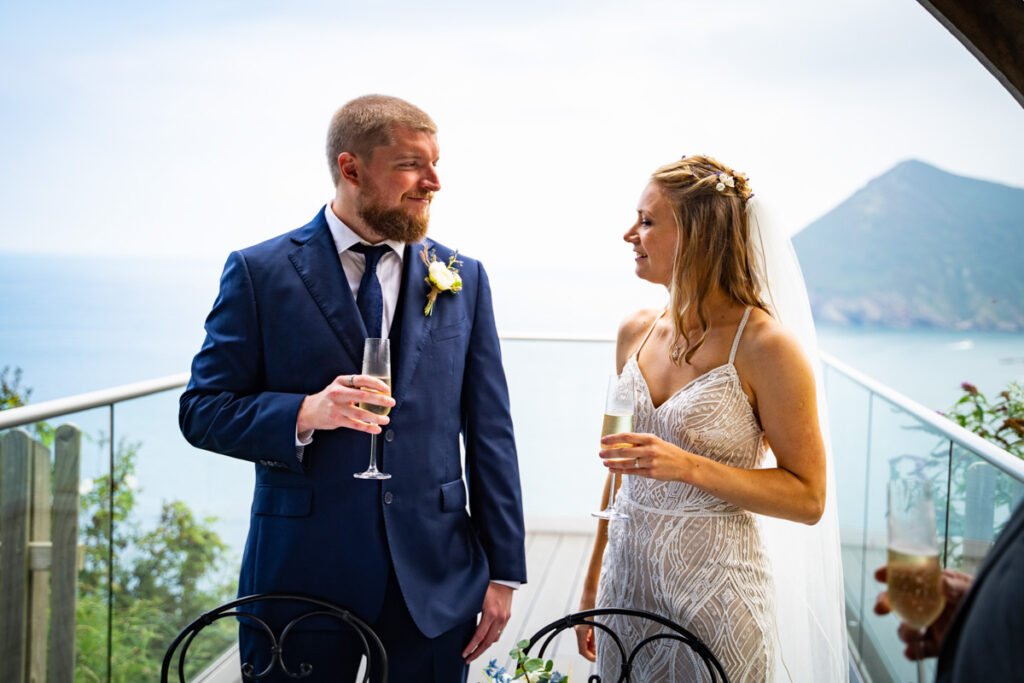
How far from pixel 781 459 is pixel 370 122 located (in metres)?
1.07

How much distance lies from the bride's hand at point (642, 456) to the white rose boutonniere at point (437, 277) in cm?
45

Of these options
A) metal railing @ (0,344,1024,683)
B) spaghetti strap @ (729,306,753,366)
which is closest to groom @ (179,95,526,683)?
spaghetti strap @ (729,306,753,366)

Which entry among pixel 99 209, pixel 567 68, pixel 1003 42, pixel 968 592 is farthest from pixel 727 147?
pixel 968 592

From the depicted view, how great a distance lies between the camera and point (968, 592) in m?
0.91

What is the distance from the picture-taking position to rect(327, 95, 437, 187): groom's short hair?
1.87 metres

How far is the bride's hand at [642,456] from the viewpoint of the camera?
5.79 ft

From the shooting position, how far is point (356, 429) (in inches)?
68.6

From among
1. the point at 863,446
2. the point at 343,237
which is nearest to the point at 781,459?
the point at 343,237

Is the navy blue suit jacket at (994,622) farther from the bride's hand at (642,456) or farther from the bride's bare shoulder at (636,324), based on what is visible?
the bride's bare shoulder at (636,324)

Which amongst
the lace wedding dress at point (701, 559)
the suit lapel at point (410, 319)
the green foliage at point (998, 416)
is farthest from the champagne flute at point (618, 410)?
the green foliage at point (998, 416)

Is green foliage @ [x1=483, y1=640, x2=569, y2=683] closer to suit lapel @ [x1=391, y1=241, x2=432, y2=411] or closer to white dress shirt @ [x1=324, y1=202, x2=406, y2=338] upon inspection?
suit lapel @ [x1=391, y1=241, x2=432, y2=411]

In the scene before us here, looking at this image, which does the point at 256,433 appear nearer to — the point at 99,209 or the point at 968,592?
the point at 968,592

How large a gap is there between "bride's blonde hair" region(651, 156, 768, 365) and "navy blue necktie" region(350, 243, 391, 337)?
2.05ft

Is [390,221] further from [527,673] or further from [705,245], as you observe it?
[527,673]
